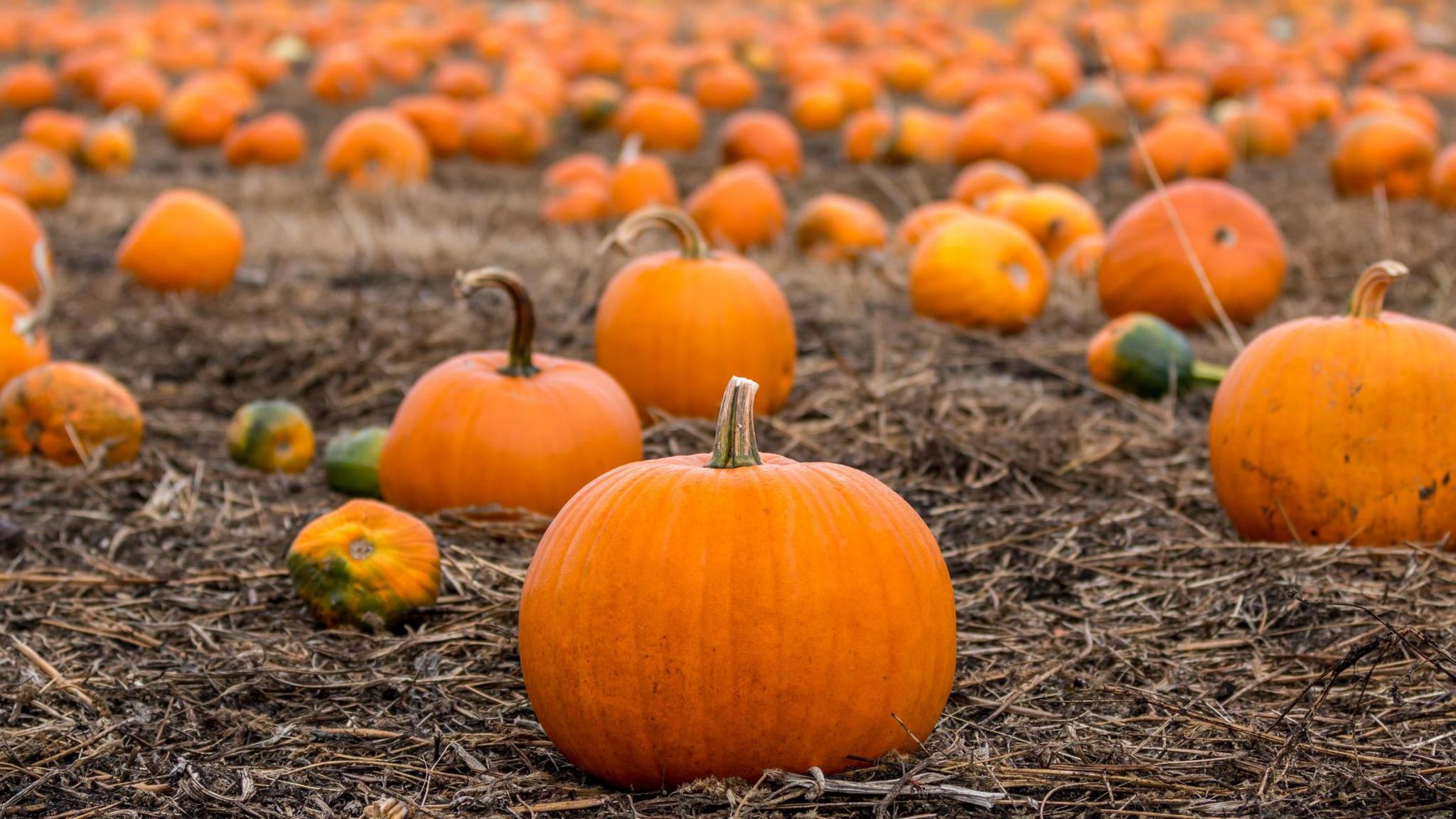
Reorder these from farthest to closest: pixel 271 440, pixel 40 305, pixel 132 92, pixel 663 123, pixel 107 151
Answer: pixel 132 92 → pixel 663 123 → pixel 107 151 → pixel 271 440 → pixel 40 305

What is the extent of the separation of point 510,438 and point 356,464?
0.67m

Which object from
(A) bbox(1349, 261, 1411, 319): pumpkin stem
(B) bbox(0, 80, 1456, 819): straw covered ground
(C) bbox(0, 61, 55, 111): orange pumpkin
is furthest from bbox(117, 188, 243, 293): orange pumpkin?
(C) bbox(0, 61, 55, 111): orange pumpkin

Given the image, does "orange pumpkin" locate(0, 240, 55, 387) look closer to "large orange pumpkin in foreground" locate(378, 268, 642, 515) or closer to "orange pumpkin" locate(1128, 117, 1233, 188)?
"large orange pumpkin in foreground" locate(378, 268, 642, 515)

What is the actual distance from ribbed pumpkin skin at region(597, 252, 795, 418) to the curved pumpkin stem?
2.3 inches

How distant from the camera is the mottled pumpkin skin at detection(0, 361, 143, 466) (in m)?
4.40

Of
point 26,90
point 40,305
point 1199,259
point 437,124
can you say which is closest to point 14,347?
point 40,305

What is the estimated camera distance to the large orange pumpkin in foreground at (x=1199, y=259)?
5.98 meters

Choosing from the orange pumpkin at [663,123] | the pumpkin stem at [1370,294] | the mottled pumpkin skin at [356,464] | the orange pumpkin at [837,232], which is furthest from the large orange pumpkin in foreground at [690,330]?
the orange pumpkin at [663,123]

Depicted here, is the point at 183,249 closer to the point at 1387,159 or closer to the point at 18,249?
the point at 18,249

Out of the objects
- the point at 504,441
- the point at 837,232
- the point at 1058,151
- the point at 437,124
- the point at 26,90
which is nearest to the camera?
the point at 504,441

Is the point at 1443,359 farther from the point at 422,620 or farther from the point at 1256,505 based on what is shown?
the point at 422,620

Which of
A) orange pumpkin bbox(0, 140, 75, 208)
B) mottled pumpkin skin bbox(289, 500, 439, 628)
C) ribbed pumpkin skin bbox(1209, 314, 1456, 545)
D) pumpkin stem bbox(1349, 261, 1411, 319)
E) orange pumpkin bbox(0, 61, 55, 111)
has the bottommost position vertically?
orange pumpkin bbox(0, 61, 55, 111)

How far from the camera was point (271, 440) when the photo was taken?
4.57 metres

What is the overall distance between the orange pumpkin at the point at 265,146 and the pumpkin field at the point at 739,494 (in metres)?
0.90
